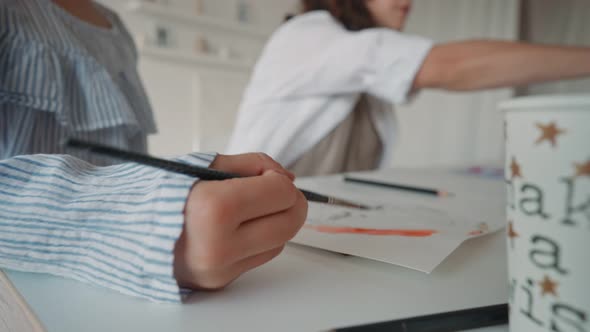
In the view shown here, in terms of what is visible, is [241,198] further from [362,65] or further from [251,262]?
[362,65]

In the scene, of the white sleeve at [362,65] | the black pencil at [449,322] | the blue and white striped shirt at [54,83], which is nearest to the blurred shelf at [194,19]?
the white sleeve at [362,65]

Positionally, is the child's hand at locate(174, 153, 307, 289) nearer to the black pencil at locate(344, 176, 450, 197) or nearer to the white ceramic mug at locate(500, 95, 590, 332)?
the white ceramic mug at locate(500, 95, 590, 332)

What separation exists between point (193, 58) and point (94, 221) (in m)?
1.86

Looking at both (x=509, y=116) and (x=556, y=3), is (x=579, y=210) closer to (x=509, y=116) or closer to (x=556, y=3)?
(x=509, y=116)

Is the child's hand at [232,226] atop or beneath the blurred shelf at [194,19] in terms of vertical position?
beneath

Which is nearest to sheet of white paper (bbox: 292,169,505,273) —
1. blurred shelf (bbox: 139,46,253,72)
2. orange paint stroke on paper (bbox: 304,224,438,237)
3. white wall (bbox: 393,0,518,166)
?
orange paint stroke on paper (bbox: 304,224,438,237)

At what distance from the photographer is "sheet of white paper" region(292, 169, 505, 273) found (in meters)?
0.24

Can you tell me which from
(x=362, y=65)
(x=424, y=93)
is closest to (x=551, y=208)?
(x=362, y=65)

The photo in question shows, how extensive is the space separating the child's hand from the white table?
16 mm

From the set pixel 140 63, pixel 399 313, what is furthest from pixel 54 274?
pixel 140 63

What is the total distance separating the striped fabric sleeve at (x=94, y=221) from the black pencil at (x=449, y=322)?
9 cm

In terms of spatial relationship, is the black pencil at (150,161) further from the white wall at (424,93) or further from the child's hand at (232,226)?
the white wall at (424,93)

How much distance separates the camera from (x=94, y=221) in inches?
7.5

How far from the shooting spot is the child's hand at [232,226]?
16 centimetres
